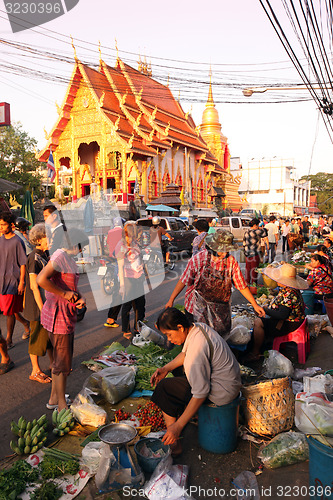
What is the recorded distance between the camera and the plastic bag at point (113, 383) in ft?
12.6

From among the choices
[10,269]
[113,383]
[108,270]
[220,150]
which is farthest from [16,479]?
[220,150]

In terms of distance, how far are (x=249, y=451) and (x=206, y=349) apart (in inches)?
43.5

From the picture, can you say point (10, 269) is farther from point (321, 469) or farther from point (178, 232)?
point (178, 232)

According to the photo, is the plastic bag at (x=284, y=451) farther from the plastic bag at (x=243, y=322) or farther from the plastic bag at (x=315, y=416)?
the plastic bag at (x=243, y=322)

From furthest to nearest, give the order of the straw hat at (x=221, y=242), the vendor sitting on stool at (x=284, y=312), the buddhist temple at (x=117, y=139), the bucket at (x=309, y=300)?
the buddhist temple at (x=117, y=139) → the bucket at (x=309, y=300) → the vendor sitting on stool at (x=284, y=312) → the straw hat at (x=221, y=242)

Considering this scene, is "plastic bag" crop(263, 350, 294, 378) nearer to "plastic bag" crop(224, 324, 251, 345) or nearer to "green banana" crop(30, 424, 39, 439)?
"plastic bag" crop(224, 324, 251, 345)

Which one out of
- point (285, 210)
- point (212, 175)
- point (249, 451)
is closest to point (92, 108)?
point (212, 175)

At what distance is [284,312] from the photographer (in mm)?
4730

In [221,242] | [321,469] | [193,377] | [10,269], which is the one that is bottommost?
[321,469]

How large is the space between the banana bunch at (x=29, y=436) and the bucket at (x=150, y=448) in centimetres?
91

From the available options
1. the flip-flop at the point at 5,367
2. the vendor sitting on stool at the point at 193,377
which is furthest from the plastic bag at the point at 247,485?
the flip-flop at the point at 5,367

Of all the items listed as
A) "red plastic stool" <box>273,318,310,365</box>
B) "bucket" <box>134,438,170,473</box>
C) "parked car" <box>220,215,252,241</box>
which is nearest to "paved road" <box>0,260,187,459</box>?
"bucket" <box>134,438,170,473</box>

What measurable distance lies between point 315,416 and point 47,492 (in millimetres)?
1949

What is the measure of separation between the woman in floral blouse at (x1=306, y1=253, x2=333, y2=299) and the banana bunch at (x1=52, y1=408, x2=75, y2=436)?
4838mm
